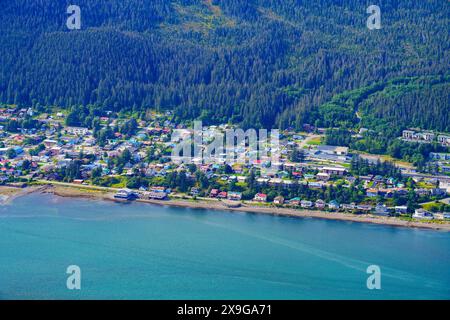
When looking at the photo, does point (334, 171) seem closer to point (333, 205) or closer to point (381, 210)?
point (333, 205)

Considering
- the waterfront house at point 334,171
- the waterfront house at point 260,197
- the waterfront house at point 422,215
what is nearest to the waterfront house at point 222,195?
the waterfront house at point 260,197

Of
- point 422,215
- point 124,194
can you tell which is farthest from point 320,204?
point 124,194

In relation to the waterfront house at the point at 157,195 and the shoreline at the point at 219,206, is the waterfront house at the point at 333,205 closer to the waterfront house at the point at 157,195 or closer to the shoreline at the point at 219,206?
the shoreline at the point at 219,206

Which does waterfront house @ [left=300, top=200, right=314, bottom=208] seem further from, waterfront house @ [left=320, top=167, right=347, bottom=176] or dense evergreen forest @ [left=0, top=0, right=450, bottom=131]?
dense evergreen forest @ [left=0, top=0, right=450, bottom=131]

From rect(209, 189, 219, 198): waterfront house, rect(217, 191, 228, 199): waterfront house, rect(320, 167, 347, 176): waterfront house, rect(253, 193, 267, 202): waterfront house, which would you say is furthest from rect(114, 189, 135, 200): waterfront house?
rect(320, 167, 347, 176): waterfront house

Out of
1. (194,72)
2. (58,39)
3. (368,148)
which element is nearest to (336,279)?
(368,148)

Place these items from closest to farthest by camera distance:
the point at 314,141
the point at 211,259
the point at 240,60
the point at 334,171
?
the point at 211,259 < the point at 334,171 < the point at 314,141 < the point at 240,60
